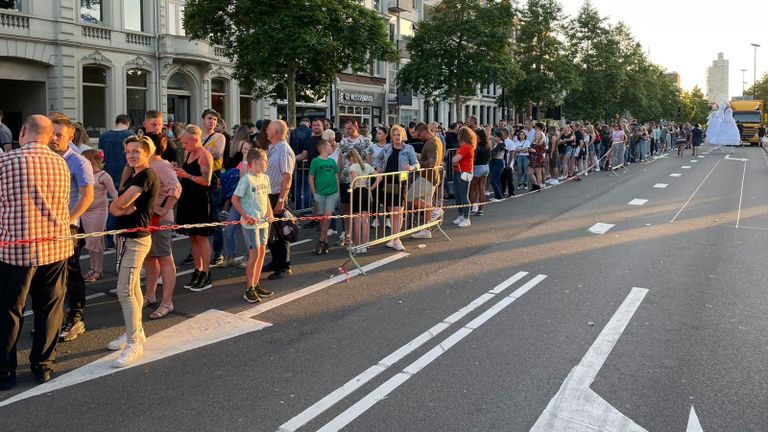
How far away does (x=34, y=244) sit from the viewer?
4688 millimetres

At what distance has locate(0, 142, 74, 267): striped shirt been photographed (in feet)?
15.0

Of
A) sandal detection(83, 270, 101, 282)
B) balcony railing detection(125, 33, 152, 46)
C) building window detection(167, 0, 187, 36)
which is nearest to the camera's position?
sandal detection(83, 270, 101, 282)

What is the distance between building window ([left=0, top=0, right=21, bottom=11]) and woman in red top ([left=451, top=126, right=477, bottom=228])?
1753 cm

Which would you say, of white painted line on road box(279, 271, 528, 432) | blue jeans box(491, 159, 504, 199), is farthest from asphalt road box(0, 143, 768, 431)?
blue jeans box(491, 159, 504, 199)

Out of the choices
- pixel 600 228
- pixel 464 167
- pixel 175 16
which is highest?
pixel 175 16

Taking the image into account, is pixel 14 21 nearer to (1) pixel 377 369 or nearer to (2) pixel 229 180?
(2) pixel 229 180

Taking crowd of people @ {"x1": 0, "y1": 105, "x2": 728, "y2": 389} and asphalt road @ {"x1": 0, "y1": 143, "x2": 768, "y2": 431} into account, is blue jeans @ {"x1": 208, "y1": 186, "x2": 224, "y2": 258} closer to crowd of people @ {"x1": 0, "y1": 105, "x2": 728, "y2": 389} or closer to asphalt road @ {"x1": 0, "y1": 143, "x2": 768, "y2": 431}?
crowd of people @ {"x1": 0, "y1": 105, "x2": 728, "y2": 389}

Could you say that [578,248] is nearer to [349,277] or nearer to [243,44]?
[349,277]

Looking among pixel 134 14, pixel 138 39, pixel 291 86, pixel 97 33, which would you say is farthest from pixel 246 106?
pixel 291 86

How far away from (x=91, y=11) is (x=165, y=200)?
21529 mm

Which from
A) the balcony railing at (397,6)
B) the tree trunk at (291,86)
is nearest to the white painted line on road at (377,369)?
the tree trunk at (291,86)

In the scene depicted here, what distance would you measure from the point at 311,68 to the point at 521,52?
92.8 ft

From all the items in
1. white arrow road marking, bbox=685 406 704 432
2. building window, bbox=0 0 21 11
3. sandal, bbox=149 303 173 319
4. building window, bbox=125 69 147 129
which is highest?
building window, bbox=0 0 21 11

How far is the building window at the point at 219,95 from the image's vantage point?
3073 centimetres
